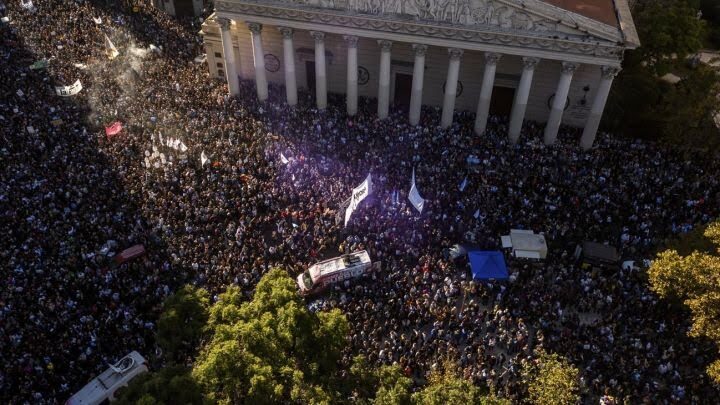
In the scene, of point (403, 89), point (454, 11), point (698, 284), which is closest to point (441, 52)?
point (403, 89)

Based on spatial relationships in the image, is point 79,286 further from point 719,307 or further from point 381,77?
point 719,307

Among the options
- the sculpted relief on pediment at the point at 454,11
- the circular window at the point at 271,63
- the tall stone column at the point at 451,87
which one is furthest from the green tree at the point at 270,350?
the circular window at the point at 271,63

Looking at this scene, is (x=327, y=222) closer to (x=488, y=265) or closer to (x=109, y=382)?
(x=488, y=265)

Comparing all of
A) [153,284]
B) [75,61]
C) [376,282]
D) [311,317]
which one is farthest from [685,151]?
[75,61]

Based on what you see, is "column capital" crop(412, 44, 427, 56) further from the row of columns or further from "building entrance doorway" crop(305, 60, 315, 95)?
"building entrance doorway" crop(305, 60, 315, 95)

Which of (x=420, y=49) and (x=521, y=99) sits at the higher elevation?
(x=420, y=49)

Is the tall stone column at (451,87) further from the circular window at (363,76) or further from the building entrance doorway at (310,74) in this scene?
the building entrance doorway at (310,74)
